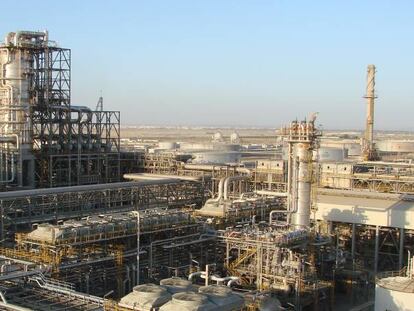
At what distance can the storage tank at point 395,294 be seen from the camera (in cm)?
2183

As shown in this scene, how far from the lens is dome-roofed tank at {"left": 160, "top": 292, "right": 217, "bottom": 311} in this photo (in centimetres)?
1614

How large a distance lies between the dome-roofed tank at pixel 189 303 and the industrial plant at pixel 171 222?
0.18 feet

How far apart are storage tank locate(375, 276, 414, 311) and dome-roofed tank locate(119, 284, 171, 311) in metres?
8.64

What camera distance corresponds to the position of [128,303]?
17078 millimetres

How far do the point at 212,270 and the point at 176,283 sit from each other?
23.0ft

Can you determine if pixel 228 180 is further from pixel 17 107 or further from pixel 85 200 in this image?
pixel 17 107

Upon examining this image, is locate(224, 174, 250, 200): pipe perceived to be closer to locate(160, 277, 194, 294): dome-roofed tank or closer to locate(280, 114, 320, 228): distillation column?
locate(280, 114, 320, 228): distillation column

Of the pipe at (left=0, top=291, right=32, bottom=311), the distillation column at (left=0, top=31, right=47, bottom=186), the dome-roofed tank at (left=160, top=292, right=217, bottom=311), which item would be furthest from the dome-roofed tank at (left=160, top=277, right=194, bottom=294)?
the distillation column at (left=0, top=31, right=47, bottom=186)

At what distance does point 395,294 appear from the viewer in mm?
22109

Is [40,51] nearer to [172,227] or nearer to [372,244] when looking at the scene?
[172,227]

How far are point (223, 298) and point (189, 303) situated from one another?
131 cm

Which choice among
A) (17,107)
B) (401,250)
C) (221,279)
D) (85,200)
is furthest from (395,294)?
(17,107)

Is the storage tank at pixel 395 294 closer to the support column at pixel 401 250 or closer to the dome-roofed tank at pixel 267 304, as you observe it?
the dome-roofed tank at pixel 267 304

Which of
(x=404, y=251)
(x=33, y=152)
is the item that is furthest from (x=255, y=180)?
(x=33, y=152)
